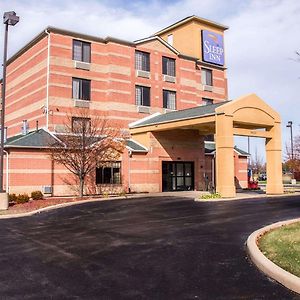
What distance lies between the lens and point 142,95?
3400 cm

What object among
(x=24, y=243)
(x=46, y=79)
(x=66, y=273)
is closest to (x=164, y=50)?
(x=46, y=79)

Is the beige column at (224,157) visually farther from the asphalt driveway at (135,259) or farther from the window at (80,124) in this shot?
the window at (80,124)

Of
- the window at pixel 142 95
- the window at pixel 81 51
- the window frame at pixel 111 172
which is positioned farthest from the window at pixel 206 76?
the window frame at pixel 111 172

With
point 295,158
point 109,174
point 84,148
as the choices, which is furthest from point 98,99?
point 295,158

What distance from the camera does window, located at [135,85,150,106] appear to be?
33781 mm

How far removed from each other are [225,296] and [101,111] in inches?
1071

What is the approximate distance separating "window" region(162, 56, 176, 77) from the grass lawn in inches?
1034

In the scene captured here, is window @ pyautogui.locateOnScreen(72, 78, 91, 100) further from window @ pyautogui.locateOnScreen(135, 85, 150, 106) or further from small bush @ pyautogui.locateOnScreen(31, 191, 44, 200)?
small bush @ pyautogui.locateOnScreen(31, 191, 44, 200)

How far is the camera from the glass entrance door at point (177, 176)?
32906 millimetres

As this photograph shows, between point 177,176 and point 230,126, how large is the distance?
10111 millimetres

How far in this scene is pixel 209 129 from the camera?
3238cm

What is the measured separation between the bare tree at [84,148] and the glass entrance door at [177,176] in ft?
17.1

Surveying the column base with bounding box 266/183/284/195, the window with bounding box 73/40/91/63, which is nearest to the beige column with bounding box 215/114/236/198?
the column base with bounding box 266/183/284/195

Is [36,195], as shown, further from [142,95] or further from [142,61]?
[142,61]
